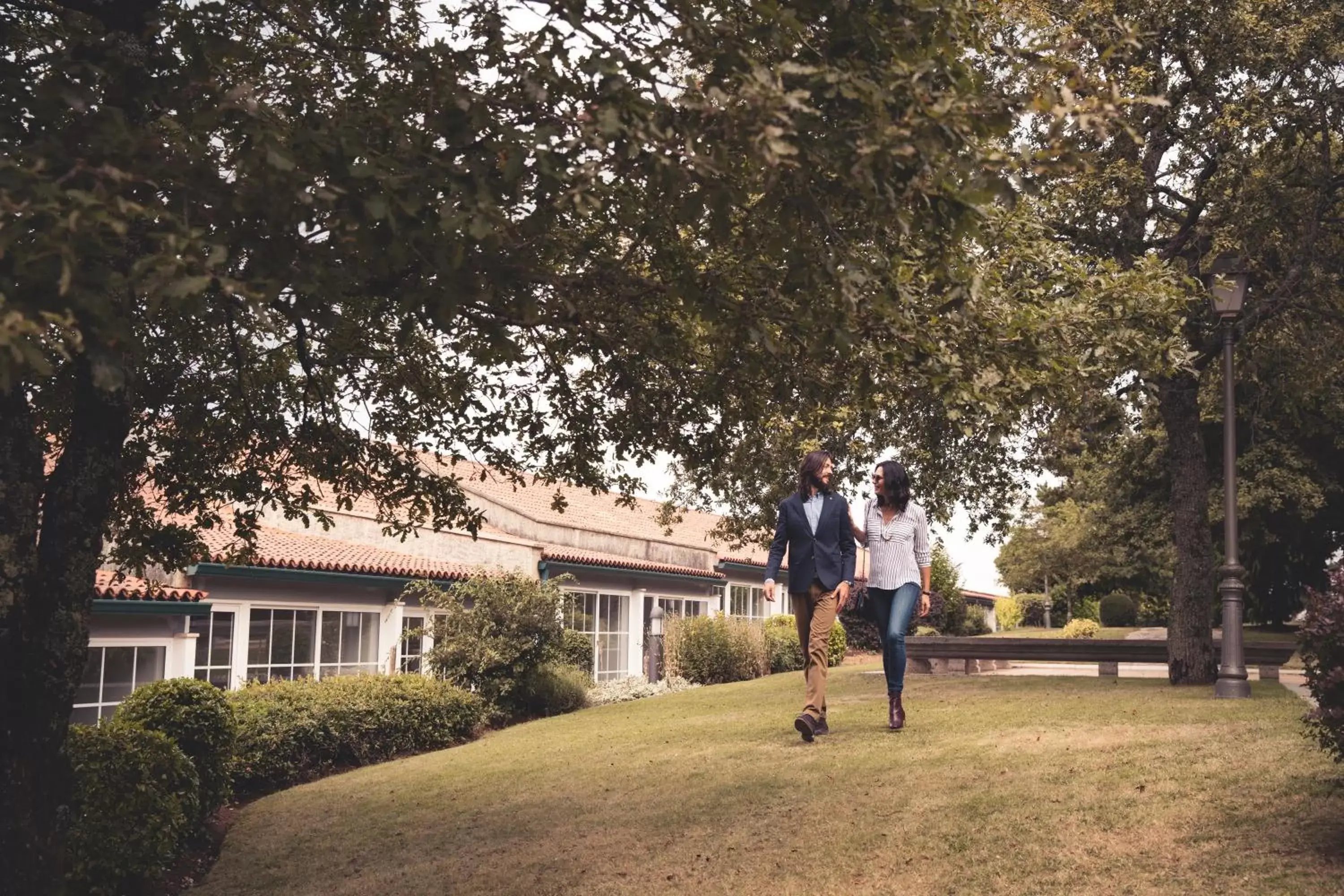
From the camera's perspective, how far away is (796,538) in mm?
8695

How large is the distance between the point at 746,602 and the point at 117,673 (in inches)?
881

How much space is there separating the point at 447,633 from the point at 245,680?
3.17 meters

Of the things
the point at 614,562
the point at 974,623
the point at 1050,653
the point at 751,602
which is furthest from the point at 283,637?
the point at 974,623

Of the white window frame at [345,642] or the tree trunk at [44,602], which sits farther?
the white window frame at [345,642]

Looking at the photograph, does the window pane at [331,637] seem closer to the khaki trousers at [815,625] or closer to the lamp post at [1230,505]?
the khaki trousers at [815,625]

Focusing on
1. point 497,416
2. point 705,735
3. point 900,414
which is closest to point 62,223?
point 497,416

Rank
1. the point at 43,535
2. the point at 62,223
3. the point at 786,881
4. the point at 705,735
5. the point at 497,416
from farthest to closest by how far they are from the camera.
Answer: the point at 705,735 → the point at 497,416 → the point at 786,881 → the point at 43,535 → the point at 62,223

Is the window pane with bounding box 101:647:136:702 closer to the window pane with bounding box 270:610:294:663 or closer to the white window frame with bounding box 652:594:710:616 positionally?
the window pane with bounding box 270:610:294:663

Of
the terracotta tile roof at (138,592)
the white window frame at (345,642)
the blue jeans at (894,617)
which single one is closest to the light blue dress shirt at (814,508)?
the blue jeans at (894,617)

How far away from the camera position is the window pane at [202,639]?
54.3 feet

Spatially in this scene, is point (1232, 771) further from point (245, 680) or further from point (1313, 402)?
point (1313, 402)

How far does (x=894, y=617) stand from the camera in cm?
886

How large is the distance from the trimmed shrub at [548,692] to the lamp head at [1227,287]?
11.6m

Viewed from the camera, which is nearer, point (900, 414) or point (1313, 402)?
point (900, 414)
